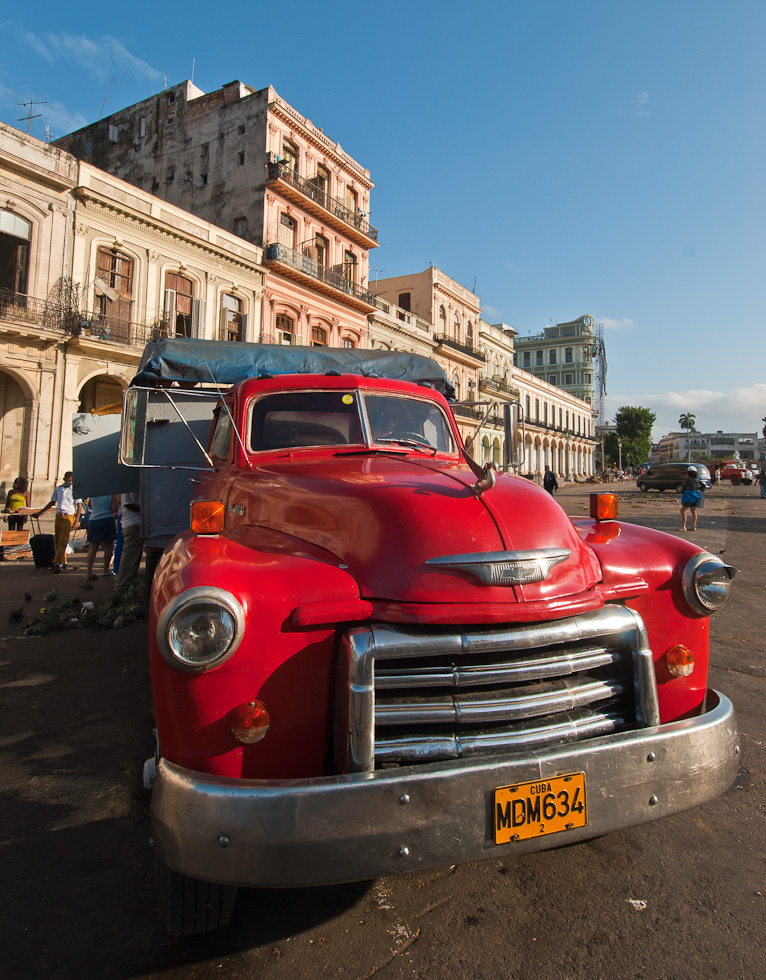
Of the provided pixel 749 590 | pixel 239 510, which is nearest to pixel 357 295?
pixel 749 590

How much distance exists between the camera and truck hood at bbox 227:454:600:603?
77.8 inches

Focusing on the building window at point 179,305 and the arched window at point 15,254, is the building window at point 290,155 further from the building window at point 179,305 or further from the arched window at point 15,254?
the arched window at point 15,254

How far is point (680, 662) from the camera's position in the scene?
7.86 feet

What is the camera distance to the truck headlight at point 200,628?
1775 millimetres

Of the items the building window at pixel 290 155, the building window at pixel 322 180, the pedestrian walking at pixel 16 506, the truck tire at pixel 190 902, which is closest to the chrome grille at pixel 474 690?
the truck tire at pixel 190 902

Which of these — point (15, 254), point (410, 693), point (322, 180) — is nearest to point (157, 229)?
point (15, 254)

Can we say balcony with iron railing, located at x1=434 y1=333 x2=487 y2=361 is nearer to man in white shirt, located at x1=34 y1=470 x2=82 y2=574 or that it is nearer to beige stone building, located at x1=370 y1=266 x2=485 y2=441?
beige stone building, located at x1=370 y1=266 x2=485 y2=441

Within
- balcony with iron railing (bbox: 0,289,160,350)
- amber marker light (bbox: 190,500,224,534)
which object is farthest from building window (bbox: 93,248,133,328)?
amber marker light (bbox: 190,500,224,534)

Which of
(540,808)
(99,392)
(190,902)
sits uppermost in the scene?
(99,392)

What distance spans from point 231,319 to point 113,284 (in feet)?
15.9

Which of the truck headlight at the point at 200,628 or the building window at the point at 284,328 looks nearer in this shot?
the truck headlight at the point at 200,628

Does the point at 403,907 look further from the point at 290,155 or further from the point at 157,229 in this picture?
the point at 290,155

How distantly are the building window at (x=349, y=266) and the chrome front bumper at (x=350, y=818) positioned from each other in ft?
97.0

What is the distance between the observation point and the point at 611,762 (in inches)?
73.4
